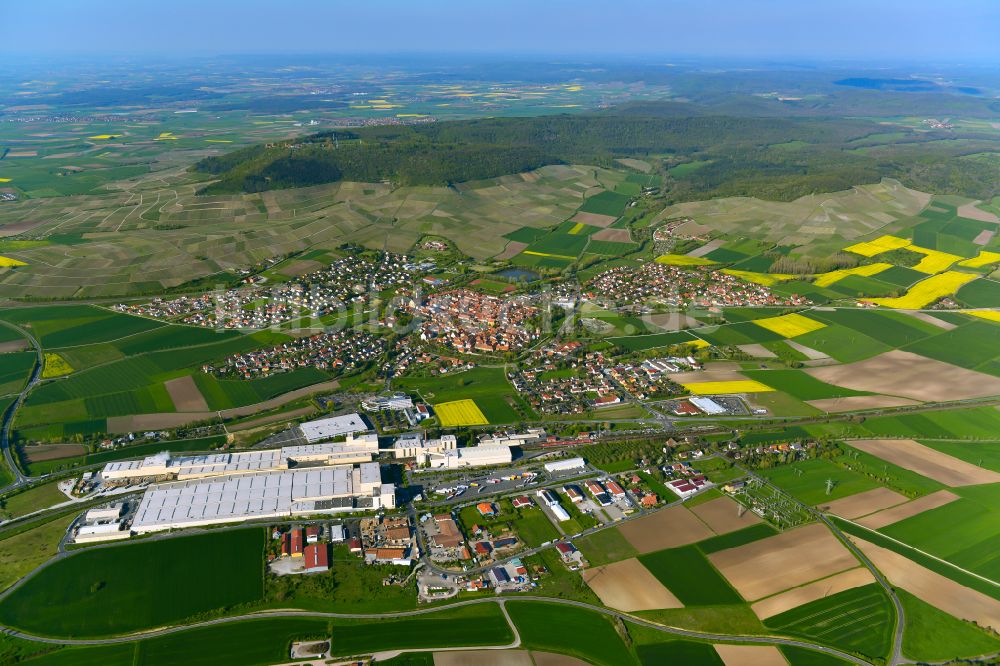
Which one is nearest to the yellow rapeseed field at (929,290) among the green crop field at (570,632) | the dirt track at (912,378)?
the dirt track at (912,378)

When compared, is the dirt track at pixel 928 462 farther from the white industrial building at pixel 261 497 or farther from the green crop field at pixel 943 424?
the white industrial building at pixel 261 497

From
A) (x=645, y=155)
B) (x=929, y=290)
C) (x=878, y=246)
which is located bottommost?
(x=929, y=290)

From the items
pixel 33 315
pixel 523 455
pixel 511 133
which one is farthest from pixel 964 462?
pixel 511 133

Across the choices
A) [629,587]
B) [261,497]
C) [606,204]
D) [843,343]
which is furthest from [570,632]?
[606,204]

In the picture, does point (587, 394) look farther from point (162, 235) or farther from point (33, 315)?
point (162, 235)

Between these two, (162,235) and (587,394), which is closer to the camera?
(587,394)

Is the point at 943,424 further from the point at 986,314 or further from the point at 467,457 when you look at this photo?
the point at 467,457
